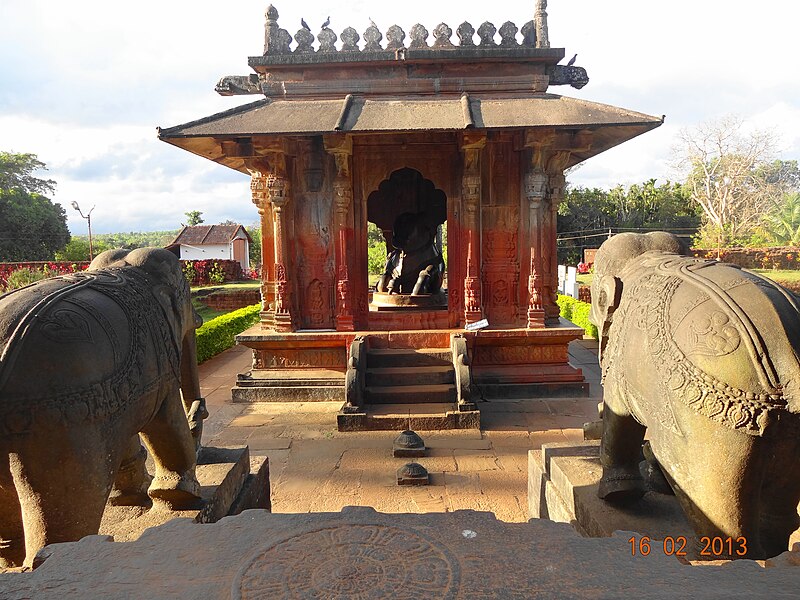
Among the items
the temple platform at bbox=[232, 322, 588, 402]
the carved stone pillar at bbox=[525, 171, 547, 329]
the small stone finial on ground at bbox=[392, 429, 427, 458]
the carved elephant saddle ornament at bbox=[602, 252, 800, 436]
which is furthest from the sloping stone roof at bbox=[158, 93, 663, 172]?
the carved elephant saddle ornament at bbox=[602, 252, 800, 436]

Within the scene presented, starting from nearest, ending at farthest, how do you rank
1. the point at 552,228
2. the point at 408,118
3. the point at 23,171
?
1. the point at 408,118
2. the point at 552,228
3. the point at 23,171

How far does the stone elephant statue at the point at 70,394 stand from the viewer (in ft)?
7.48

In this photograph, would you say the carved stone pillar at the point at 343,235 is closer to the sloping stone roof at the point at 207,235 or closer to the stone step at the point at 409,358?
the stone step at the point at 409,358

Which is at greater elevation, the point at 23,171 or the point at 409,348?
the point at 23,171

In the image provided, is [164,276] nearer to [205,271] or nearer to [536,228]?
[536,228]

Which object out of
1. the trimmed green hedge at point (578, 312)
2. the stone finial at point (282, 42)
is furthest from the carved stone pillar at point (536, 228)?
the trimmed green hedge at point (578, 312)

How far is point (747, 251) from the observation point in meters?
30.9

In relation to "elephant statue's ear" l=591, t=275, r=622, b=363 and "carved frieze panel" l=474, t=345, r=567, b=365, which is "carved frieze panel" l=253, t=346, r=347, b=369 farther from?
"elephant statue's ear" l=591, t=275, r=622, b=363

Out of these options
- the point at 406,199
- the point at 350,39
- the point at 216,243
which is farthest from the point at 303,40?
the point at 216,243

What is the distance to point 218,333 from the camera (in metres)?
12.1

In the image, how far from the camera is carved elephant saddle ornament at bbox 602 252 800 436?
2146 mm

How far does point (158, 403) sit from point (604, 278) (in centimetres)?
310

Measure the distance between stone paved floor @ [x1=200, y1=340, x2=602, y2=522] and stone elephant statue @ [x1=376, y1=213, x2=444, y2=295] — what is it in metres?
3.57

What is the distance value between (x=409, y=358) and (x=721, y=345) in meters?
5.67
